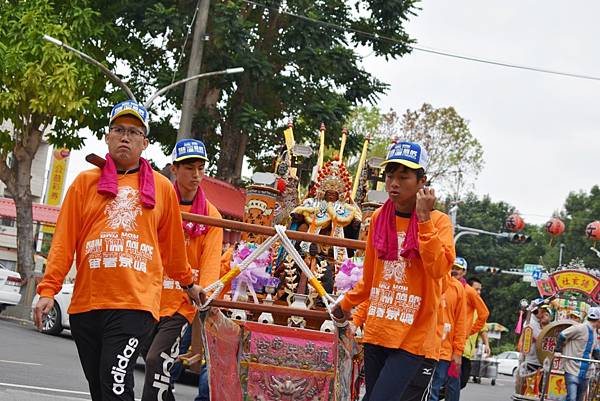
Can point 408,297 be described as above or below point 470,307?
above

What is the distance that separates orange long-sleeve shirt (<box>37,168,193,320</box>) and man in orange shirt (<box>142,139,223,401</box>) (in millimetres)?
1598

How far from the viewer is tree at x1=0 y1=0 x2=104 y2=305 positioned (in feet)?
84.2

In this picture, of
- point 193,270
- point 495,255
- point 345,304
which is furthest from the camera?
point 495,255

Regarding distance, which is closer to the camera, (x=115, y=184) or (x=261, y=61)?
(x=115, y=184)

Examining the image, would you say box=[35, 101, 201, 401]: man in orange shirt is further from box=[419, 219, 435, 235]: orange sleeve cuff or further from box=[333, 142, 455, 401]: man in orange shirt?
box=[419, 219, 435, 235]: orange sleeve cuff

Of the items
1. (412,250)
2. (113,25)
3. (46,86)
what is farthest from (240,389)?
(113,25)

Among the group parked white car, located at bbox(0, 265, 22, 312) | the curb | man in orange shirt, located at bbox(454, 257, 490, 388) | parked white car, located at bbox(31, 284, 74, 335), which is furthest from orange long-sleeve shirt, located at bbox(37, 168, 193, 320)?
the curb

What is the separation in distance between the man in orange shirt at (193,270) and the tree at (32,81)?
1829cm

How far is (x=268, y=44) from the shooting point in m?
29.4

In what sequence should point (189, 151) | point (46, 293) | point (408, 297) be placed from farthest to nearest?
point (189, 151), point (408, 297), point (46, 293)

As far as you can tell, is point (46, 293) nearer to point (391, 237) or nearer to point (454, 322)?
point (391, 237)

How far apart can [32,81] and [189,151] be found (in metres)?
18.5

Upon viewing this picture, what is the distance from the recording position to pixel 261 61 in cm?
2736

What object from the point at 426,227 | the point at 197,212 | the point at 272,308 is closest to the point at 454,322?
the point at 272,308
